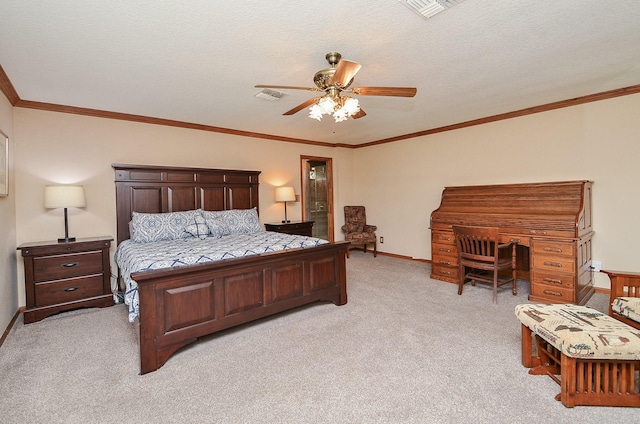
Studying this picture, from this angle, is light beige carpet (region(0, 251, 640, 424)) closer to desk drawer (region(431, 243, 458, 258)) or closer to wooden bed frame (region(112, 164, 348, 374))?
wooden bed frame (region(112, 164, 348, 374))

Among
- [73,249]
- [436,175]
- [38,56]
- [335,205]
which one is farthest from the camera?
[335,205]

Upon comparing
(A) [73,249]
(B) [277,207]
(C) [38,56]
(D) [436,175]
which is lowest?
(A) [73,249]

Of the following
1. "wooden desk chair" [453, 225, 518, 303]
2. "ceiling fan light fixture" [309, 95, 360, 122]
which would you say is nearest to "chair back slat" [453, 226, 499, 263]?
"wooden desk chair" [453, 225, 518, 303]

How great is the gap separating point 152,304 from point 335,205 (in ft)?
15.4

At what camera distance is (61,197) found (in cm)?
332

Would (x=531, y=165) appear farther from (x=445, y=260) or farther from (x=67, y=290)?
(x=67, y=290)

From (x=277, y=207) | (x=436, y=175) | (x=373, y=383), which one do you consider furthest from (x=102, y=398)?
(x=436, y=175)

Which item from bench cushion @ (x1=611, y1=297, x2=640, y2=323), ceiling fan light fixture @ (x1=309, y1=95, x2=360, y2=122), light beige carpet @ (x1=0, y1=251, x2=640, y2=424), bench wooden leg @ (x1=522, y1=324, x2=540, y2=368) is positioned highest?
ceiling fan light fixture @ (x1=309, y1=95, x2=360, y2=122)

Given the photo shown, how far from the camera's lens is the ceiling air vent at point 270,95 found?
10.9 feet

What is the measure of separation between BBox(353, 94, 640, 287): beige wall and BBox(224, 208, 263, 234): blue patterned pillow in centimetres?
295

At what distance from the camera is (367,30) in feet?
7.04

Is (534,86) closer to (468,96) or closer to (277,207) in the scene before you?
(468,96)

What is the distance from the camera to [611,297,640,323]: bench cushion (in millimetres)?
2043

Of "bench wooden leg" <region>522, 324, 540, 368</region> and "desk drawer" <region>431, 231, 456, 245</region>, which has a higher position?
"desk drawer" <region>431, 231, 456, 245</region>
